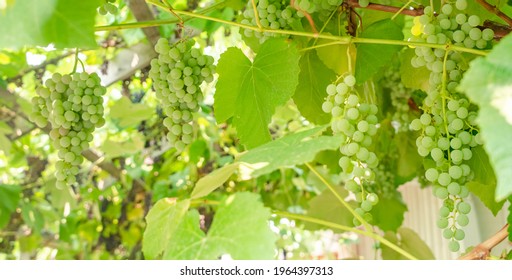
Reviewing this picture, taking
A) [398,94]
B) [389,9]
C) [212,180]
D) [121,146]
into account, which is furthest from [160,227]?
[121,146]

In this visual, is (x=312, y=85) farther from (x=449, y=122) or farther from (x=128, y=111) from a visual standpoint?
(x=128, y=111)

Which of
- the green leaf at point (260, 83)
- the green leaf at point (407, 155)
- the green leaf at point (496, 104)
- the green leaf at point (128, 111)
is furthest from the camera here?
the green leaf at point (128, 111)

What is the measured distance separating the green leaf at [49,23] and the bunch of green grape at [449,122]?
394mm

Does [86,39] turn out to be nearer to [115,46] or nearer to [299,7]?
[299,7]

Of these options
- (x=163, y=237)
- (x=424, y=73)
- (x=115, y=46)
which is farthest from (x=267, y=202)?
(x=163, y=237)

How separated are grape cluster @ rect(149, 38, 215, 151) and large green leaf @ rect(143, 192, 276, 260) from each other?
0.79ft

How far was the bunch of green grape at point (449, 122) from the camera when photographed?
2.16ft

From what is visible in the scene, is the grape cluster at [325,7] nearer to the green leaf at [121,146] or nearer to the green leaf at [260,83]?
the green leaf at [260,83]

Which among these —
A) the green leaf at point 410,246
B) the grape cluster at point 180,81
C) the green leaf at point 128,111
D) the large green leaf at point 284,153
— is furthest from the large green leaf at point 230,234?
the green leaf at point 128,111

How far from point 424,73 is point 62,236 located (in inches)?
87.4

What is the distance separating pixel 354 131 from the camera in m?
0.65

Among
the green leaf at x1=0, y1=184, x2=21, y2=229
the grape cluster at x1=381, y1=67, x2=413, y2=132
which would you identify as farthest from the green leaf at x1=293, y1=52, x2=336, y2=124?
the green leaf at x1=0, y1=184, x2=21, y2=229

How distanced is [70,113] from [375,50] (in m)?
0.47

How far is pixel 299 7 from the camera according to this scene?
0.85m
